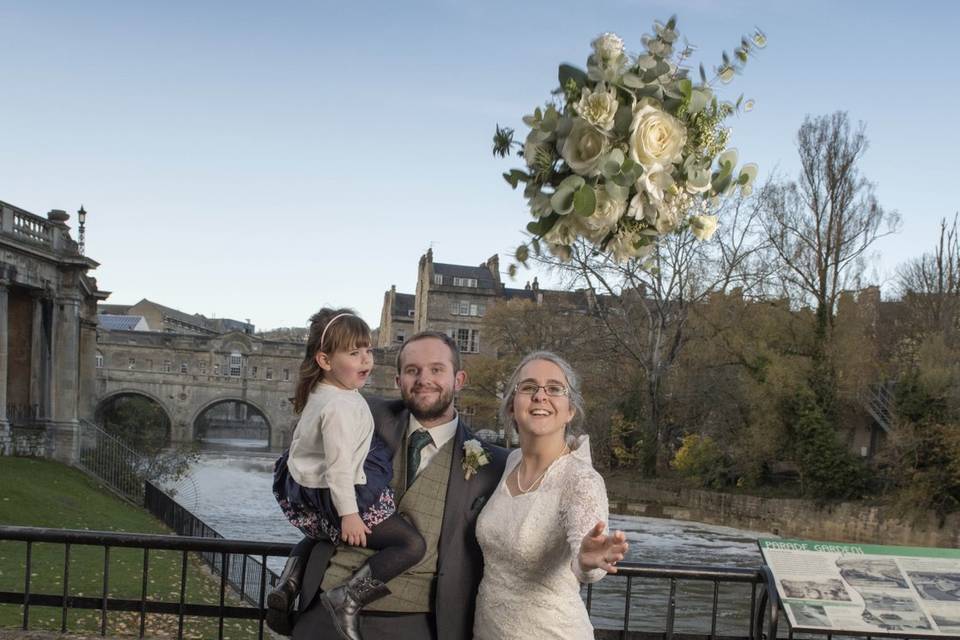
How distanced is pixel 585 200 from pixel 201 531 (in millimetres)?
16579

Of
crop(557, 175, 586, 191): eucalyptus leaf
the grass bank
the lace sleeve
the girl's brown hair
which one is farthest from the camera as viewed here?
the grass bank

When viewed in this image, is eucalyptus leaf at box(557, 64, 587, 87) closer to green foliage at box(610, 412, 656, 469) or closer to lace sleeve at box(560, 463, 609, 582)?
lace sleeve at box(560, 463, 609, 582)

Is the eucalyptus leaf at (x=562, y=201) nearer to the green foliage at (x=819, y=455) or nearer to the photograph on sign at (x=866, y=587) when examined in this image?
the photograph on sign at (x=866, y=587)

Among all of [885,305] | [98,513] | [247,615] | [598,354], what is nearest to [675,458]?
[598,354]

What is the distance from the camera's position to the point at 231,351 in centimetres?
7144

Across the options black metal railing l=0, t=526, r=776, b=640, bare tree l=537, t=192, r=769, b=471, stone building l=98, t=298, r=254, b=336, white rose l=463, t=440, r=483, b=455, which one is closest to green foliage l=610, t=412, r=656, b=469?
bare tree l=537, t=192, r=769, b=471

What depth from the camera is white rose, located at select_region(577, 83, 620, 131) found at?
299 cm

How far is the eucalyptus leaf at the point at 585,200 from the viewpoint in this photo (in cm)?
300

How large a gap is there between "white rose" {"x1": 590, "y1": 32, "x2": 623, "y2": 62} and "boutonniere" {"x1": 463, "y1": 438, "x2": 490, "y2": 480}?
1470mm

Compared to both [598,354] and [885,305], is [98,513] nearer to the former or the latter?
[598,354]

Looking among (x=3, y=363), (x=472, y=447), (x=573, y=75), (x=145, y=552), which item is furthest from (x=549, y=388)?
(x=3, y=363)

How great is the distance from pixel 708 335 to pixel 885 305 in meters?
20.6

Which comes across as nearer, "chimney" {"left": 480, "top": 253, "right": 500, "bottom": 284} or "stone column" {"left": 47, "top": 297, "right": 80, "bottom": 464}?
"stone column" {"left": 47, "top": 297, "right": 80, "bottom": 464}

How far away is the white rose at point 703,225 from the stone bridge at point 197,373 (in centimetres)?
6360
